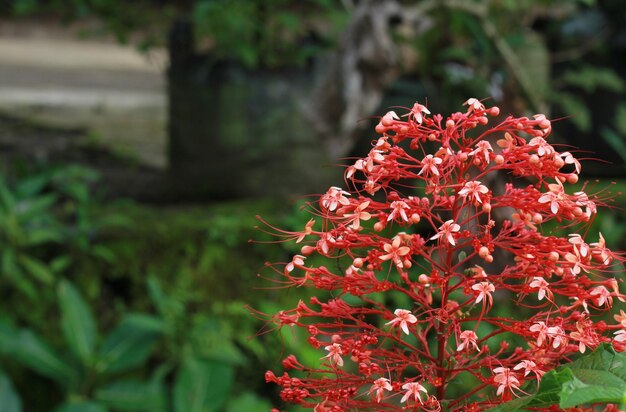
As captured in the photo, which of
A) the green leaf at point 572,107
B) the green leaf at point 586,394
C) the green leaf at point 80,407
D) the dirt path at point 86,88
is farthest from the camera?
the dirt path at point 86,88

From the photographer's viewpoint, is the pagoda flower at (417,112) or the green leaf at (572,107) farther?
the green leaf at (572,107)

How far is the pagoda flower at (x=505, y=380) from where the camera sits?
80cm

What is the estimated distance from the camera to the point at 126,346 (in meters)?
2.69

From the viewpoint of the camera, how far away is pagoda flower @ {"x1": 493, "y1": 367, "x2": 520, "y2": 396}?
0.80m

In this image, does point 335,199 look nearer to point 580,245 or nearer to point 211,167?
point 580,245

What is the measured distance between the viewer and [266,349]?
9.36 ft

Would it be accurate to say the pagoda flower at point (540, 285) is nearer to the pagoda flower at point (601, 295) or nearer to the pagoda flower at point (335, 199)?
the pagoda flower at point (601, 295)

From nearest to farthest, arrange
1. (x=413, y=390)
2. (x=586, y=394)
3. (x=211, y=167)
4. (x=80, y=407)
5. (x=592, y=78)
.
Answer: (x=586, y=394)
(x=413, y=390)
(x=80, y=407)
(x=211, y=167)
(x=592, y=78)

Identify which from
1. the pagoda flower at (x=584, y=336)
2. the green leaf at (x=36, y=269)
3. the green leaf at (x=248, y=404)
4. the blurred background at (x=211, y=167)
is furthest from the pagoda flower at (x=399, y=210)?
the green leaf at (x=36, y=269)

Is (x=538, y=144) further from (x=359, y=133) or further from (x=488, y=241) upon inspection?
(x=359, y=133)

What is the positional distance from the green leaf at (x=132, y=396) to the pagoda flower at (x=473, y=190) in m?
2.06

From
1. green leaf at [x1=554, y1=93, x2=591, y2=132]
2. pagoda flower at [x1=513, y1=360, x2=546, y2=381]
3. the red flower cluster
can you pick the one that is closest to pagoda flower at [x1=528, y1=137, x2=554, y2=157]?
the red flower cluster

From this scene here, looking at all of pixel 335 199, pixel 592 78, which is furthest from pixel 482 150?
pixel 592 78

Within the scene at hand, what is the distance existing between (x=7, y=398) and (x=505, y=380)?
2.12 metres
